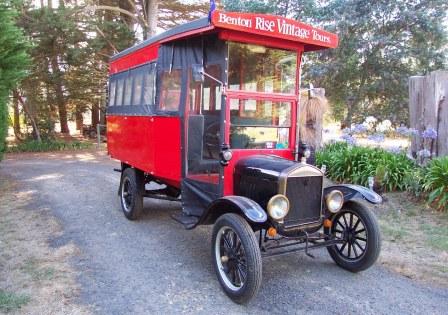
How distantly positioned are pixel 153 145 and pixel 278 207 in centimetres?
236

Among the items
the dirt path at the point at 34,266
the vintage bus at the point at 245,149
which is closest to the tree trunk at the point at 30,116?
the dirt path at the point at 34,266

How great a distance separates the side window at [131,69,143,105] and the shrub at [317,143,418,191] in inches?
169

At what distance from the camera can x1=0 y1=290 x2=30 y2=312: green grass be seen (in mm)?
3404

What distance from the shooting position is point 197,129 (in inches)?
186

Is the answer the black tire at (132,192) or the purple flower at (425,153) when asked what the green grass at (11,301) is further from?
the purple flower at (425,153)

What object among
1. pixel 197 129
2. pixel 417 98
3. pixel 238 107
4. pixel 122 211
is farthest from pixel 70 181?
pixel 417 98

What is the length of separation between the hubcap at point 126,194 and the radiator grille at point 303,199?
3.13 metres

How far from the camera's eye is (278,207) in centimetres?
367

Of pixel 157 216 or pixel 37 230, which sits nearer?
pixel 37 230

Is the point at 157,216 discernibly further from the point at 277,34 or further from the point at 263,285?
the point at 277,34

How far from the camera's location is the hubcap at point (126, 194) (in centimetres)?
630

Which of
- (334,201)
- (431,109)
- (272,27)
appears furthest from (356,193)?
(431,109)

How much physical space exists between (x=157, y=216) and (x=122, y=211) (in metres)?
0.68

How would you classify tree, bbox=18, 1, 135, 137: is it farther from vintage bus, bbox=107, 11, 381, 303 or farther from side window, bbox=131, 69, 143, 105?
vintage bus, bbox=107, 11, 381, 303
